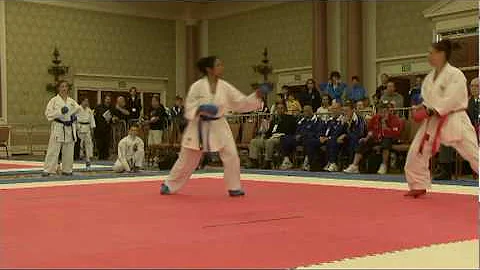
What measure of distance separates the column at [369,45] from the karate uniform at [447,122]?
34.5 feet

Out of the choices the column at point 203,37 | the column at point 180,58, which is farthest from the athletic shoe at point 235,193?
the column at point 180,58

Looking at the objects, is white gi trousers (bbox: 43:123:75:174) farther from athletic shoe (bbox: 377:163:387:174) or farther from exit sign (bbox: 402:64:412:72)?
exit sign (bbox: 402:64:412:72)

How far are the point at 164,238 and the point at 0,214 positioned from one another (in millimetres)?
1921

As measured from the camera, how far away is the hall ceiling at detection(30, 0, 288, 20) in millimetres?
19609

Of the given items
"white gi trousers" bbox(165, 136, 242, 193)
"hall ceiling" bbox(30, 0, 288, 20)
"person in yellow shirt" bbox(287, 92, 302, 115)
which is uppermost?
"hall ceiling" bbox(30, 0, 288, 20)

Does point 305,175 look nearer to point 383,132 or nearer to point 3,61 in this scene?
point 383,132

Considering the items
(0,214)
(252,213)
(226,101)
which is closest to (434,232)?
(252,213)

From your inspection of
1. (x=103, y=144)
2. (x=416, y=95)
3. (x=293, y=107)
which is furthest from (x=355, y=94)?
(x=103, y=144)

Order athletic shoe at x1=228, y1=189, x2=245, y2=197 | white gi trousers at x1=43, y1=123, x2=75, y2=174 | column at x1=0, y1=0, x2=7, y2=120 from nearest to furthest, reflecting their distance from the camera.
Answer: athletic shoe at x1=228, y1=189, x2=245, y2=197
white gi trousers at x1=43, y1=123, x2=75, y2=174
column at x1=0, y1=0, x2=7, y2=120

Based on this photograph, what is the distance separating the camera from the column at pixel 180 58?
21.8 metres

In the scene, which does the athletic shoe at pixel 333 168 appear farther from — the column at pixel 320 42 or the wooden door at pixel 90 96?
the wooden door at pixel 90 96

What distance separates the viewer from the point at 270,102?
19016 mm

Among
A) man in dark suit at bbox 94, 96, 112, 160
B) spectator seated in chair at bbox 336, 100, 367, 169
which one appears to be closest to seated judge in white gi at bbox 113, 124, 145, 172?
spectator seated in chair at bbox 336, 100, 367, 169

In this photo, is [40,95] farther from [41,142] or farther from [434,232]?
[434,232]
